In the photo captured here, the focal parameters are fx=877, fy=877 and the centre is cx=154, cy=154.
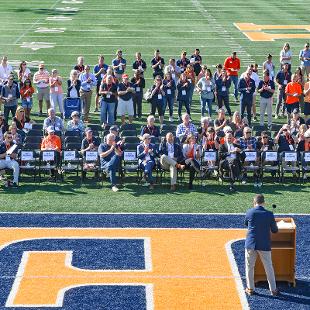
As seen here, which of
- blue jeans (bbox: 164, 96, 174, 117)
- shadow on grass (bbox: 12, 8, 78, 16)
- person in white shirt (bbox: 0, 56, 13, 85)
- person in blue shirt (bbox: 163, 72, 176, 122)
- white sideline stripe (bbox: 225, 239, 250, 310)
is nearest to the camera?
white sideline stripe (bbox: 225, 239, 250, 310)

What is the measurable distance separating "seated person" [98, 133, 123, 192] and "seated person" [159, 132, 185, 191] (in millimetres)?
1007

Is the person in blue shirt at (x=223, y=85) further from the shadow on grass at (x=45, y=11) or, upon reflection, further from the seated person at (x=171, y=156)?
the shadow on grass at (x=45, y=11)

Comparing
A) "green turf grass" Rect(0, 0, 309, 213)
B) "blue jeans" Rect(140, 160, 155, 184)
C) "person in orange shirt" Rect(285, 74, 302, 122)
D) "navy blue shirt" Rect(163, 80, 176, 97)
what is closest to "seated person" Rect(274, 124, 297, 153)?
"green turf grass" Rect(0, 0, 309, 213)

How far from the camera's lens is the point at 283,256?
1458 cm

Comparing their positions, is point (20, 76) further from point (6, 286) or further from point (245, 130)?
point (6, 286)

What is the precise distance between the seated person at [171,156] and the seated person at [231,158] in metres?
1.00

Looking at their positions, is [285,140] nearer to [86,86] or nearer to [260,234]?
[86,86]

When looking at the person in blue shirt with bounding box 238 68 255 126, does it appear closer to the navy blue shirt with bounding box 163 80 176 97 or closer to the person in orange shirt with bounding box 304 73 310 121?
the person in orange shirt with bounding box 304 73 310 121

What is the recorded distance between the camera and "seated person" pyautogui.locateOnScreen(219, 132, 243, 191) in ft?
66.8

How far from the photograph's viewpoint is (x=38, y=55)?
35719 millimetres

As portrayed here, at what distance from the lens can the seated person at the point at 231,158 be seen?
66.8 feet

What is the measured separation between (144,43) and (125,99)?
45.0 feet

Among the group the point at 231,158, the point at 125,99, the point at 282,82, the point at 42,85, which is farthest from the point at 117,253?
the point at 282,82

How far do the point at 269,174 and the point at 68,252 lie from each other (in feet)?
24.0
